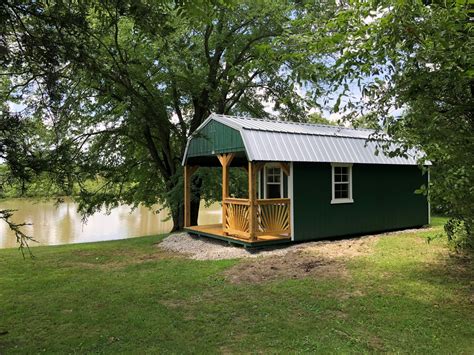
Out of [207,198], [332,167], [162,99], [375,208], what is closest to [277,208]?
[332,167]

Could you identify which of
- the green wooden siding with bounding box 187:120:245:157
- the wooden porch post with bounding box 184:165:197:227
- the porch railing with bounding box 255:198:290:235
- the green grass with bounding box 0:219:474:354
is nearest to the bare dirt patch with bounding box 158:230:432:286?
the green grass with bounding box 0:219:474:354

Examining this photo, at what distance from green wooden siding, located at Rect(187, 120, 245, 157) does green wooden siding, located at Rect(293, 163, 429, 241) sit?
5.30ft

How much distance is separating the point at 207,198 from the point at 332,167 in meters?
5.82

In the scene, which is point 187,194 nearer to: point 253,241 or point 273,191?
point 273,191

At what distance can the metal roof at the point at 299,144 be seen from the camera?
9352 mm

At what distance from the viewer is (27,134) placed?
174 inches

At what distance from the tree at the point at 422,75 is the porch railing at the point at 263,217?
16.0 ft

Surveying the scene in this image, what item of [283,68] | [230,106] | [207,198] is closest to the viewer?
[283,68]

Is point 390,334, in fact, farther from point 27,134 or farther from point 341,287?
point 27,134

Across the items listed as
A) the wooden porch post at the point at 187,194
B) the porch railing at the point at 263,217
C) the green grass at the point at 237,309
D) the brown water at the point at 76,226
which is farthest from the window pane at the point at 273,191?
the brown water at the point at 76,226

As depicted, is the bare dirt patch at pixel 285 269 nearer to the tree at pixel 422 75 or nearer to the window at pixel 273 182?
the tree at pixel 422 75

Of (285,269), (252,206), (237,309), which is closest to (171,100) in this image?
(252,206)

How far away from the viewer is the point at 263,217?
10.1 meters

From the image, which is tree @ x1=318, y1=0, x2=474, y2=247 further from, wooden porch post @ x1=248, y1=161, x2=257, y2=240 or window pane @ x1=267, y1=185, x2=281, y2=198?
window pane @ x1=267, y1=185, x2=281, y2=198
